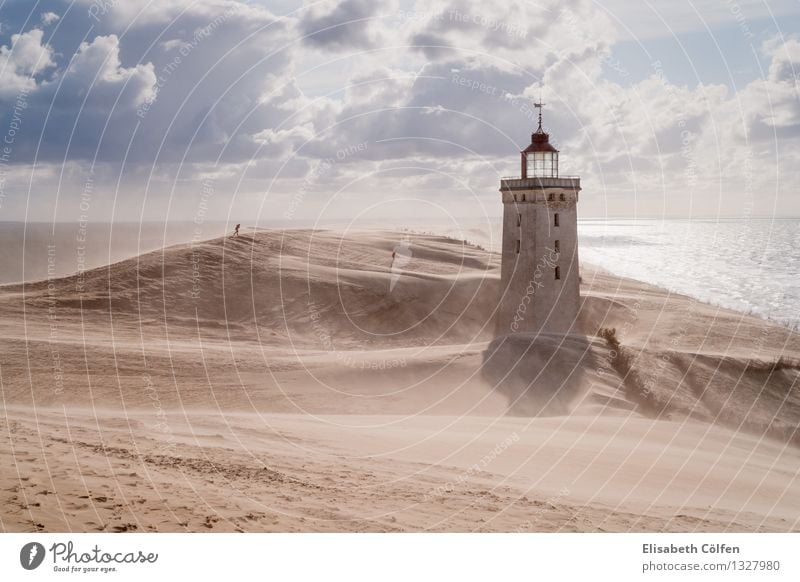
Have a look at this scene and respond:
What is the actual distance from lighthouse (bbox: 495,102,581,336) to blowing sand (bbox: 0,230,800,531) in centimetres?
212

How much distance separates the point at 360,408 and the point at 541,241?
42.4 feet

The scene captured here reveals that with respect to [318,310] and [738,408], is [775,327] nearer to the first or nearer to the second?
[738,408]

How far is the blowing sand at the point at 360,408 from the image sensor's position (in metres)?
12.4

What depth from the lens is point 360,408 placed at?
21.6 m

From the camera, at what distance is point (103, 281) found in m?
33.4

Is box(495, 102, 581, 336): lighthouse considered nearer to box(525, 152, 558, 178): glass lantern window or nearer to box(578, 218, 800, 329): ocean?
box(525, 152, 558, 178): glass lantern window

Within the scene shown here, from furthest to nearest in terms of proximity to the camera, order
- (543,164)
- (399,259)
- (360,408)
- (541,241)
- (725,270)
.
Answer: (725,270)
(399,259)
(543,164)
(541,241)
(360,408)

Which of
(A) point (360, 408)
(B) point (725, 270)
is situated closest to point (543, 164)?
(A) point (360, 408)

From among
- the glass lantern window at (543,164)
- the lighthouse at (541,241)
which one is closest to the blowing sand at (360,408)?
the lighthouse at (541,241)

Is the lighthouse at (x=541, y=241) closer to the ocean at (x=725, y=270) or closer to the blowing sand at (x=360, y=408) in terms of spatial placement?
the blowing sand at (x=360, y=408)

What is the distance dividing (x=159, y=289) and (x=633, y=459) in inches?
959

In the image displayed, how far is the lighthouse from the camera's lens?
30516 millimetres

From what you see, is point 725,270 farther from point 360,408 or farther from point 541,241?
point 360,408
